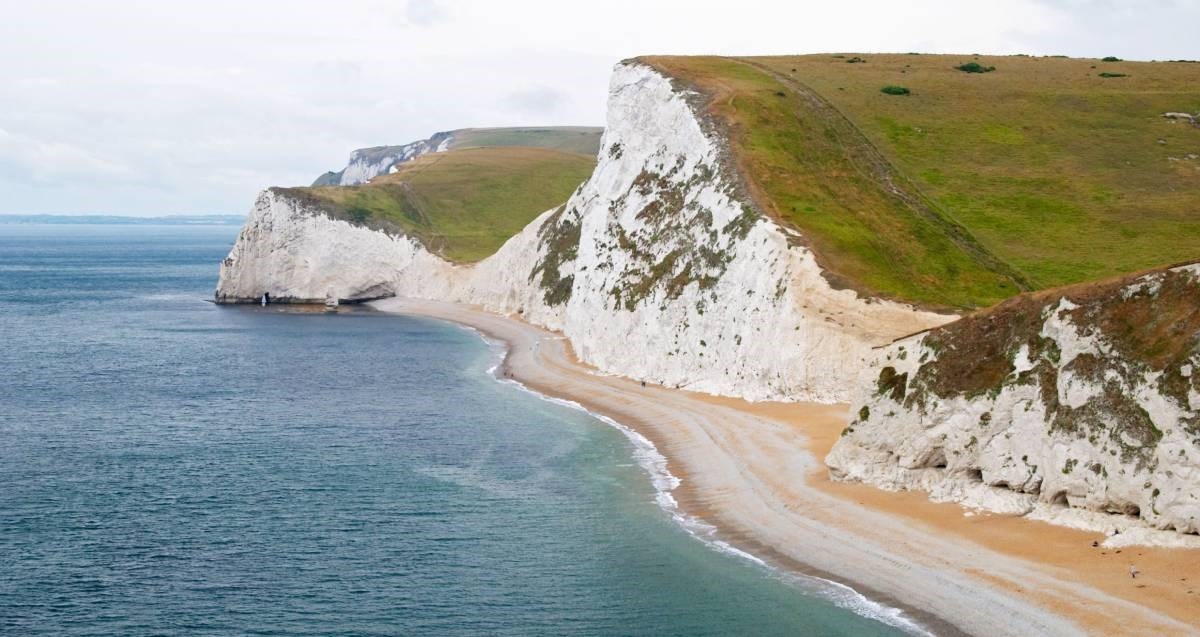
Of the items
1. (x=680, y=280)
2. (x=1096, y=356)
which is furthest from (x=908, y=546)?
(x=680, y=280)

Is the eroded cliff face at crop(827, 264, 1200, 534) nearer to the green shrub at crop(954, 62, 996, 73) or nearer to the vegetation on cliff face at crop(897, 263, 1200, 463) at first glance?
the vegetation on cliff face at crop(897, 263, 1200, 463)

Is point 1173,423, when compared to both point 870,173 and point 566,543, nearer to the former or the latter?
point 566,543

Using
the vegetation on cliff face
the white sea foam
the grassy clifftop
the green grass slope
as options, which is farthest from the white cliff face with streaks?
the green grass slope

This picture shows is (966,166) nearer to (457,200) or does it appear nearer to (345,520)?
(345,520)

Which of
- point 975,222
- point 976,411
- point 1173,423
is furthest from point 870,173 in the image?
point 1173,423

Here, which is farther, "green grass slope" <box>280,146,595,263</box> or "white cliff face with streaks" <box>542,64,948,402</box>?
"green grass slope" <box>280,146,595,263</box>

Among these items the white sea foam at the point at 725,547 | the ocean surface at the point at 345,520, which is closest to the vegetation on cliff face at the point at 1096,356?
the white sea foam at the point at 725,547
